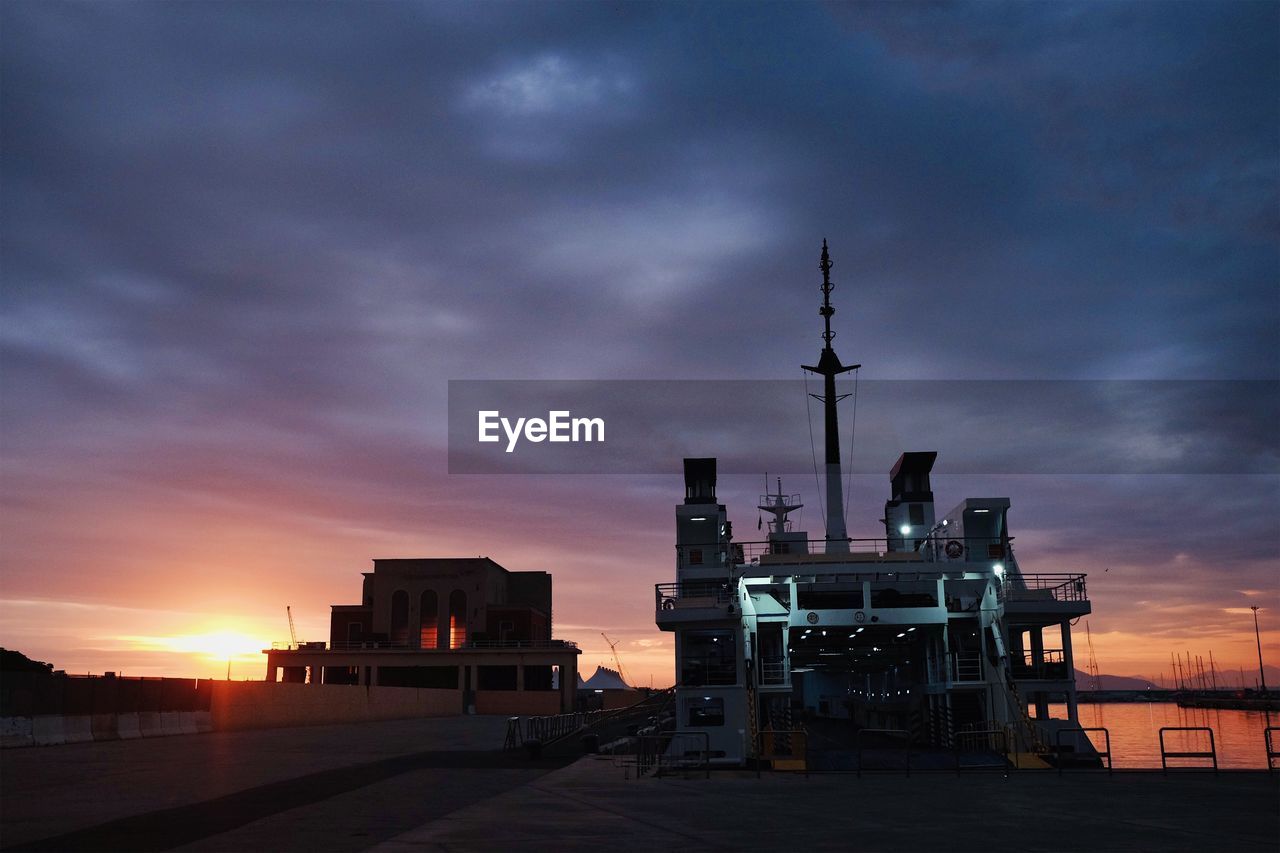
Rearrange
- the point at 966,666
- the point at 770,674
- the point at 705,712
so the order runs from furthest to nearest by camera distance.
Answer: the point at 966,666 → the point at 770,674 → the point at 705,712

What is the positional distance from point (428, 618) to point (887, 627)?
240 feet

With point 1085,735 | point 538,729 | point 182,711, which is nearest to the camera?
point 1085,735

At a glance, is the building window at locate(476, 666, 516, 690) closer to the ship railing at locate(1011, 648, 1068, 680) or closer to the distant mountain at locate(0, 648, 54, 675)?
the distant mountain at locate(0, 648, 54, 675)

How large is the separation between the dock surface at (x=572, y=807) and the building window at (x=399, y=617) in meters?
74.2

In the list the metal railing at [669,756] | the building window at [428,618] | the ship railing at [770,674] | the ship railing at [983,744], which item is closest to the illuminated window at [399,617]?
the building window at [428,618]

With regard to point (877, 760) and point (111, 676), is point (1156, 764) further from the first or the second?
point (111, 676)

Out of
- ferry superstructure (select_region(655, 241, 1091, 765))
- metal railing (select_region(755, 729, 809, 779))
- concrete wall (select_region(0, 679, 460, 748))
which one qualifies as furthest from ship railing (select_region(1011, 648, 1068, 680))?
concrete wall (select_region(0, 679, 460, 748))

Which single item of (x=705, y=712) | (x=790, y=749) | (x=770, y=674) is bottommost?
(x=790, y=749)

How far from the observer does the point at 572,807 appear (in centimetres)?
1789

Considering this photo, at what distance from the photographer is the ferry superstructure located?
32.3 metres

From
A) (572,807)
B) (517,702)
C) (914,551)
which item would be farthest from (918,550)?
(517,702)

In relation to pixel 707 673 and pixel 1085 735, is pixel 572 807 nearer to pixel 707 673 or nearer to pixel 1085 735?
pixel 707 673

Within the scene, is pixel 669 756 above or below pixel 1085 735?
above

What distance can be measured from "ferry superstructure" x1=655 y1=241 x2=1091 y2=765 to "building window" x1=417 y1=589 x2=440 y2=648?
58.3 m
